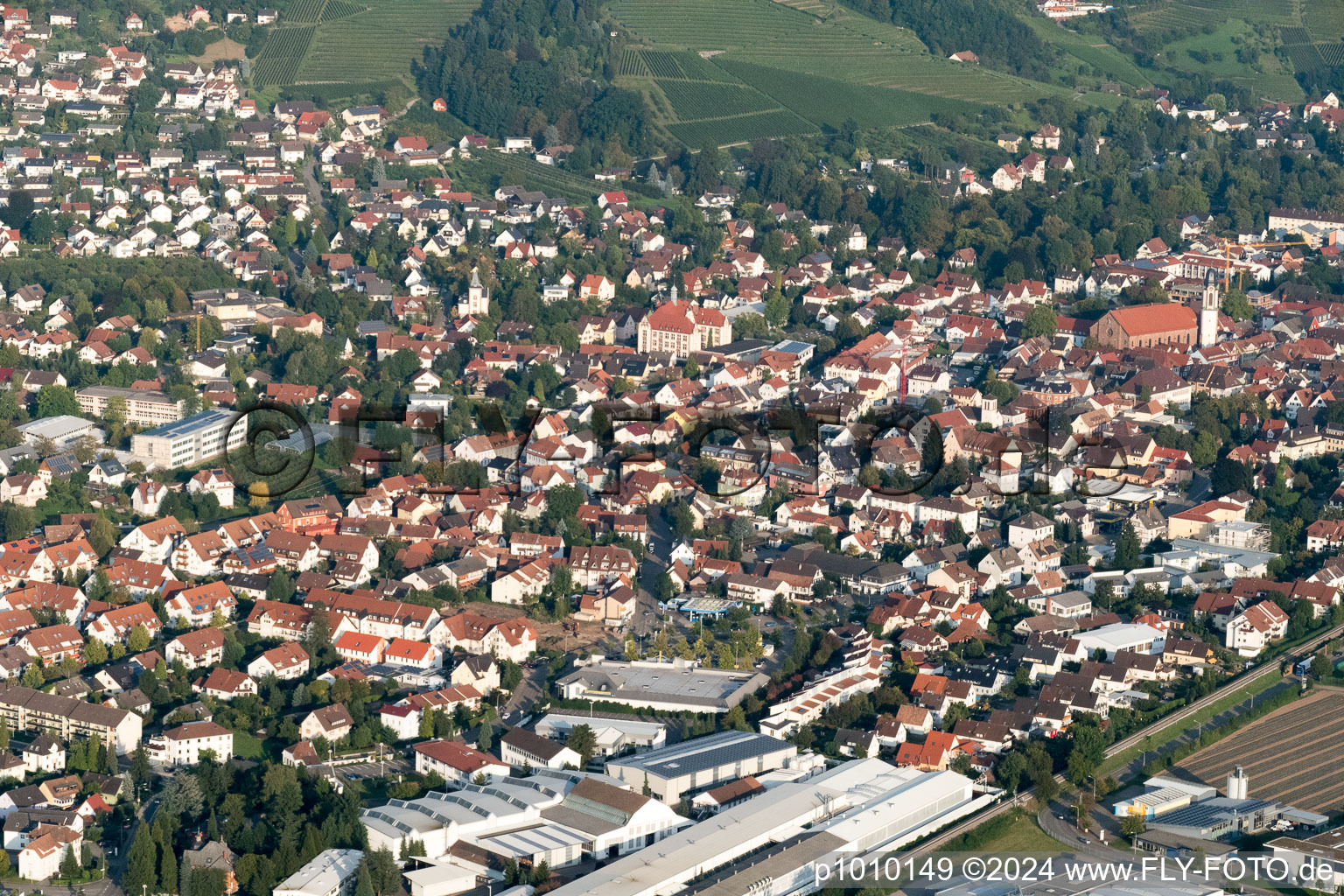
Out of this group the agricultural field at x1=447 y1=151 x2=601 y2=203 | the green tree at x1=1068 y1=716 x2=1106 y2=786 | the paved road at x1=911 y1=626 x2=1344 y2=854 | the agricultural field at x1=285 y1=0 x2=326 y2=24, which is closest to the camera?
the paved road at x1=911 y1=626 x2=1344 y2=854

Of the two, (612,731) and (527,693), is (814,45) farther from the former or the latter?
(612,731)

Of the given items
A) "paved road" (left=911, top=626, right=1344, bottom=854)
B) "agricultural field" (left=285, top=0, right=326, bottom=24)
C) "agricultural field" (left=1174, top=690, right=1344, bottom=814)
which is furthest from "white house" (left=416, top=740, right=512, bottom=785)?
"agricultural field" (left=285, top=0, right=326, bottom=24)

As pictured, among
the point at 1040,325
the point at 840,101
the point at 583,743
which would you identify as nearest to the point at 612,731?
the point at 583,743

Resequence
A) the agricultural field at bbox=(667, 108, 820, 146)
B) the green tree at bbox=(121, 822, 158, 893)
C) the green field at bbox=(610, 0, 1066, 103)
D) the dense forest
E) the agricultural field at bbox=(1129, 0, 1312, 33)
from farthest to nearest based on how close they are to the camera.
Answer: the agricultural field at bbox=(1129, 0, 1312, 33) < the green field at bbox=(610, 0, 1066, 103) < the agricultural field at bbox=(667, 108, 820, 146) < the dense forest < the green tree at bbox=(121, 822, 158, 893)

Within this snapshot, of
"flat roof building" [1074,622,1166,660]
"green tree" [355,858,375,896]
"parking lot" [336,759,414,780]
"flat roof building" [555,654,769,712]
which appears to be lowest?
"parking lot" [336,759,414,780]

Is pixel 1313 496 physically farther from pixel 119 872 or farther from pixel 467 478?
pixel 119 872

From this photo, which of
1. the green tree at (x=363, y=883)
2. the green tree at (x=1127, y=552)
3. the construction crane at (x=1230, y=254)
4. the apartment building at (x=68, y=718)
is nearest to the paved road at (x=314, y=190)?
the construction crane at (x=1230, y=254)

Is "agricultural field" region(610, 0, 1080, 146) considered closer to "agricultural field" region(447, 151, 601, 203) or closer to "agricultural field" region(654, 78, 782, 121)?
"agricultural field" region(654, 78, 782, 121)
